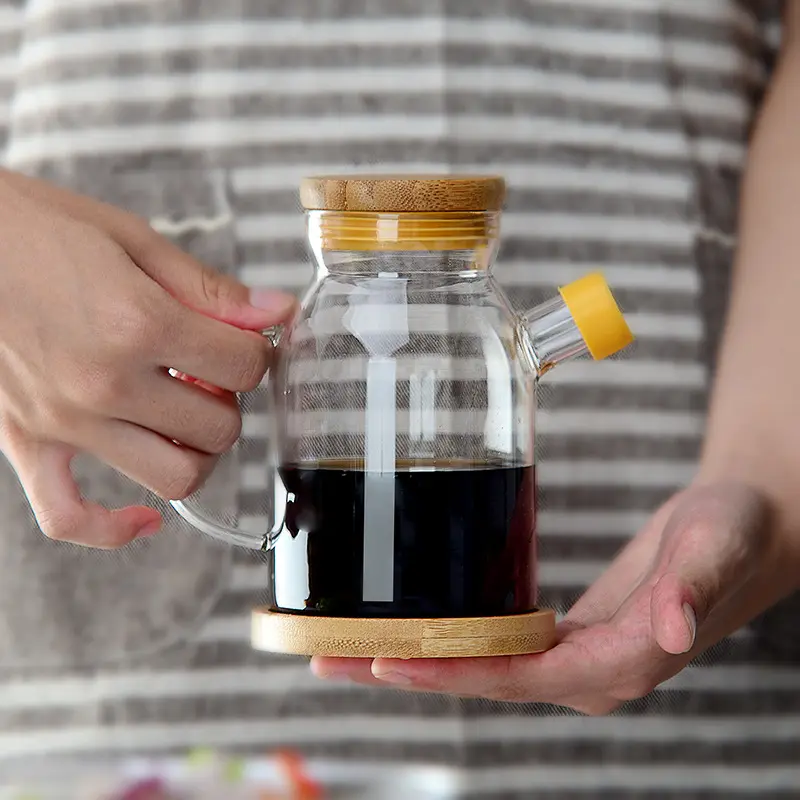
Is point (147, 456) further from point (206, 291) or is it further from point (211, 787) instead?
point (211, 787)

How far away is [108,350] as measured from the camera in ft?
2.27

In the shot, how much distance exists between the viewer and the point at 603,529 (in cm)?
106

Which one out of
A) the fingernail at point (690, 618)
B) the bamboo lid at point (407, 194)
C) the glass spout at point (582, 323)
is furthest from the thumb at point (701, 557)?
the bamboo lid at point (407, 194)

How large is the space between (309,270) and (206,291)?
0.30 metres

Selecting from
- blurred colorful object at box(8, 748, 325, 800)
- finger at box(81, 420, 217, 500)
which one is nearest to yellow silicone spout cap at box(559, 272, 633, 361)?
finger at box(81, 420, 217, 500)

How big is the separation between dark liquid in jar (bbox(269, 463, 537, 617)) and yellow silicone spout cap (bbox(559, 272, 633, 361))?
0.31ft

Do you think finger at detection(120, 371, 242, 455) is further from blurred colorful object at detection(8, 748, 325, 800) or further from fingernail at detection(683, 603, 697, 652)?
blurred colorful object at detection(8, 748, 325, 800)

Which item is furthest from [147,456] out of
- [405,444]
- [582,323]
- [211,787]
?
[211,787]

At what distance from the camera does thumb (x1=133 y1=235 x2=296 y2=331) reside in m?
0.74

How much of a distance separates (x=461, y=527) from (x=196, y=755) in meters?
0.45

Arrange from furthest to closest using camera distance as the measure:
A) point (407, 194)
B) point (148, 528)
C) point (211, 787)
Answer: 1. point (211, 787)
2. point (148, 528)
3. point (407, 194)

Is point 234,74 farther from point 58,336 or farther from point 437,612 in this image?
point 437,612

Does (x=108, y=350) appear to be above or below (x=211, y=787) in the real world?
above

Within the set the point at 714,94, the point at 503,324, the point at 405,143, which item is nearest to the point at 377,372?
the point at 503,324
